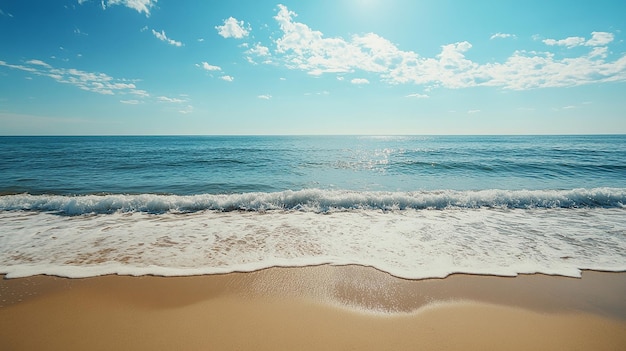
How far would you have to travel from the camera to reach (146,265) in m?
4.87

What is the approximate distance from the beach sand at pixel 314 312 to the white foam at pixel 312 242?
38cm

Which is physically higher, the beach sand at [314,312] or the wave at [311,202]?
the wave at [311,202]

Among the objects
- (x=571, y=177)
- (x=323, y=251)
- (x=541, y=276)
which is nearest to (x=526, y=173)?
(x=571, y=177)

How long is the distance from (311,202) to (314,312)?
19.2 feet

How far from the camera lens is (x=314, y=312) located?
356cm

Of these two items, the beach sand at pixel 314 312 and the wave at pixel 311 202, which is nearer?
the beach sand at pixel 314 312

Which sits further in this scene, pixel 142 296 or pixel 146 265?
pixel 146 265

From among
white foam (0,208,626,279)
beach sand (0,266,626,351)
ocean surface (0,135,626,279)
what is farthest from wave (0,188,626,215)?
beach sand (0,266,626,351)

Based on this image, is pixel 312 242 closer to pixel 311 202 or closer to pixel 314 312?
pixel 314 312

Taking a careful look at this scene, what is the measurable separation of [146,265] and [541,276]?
7.23m

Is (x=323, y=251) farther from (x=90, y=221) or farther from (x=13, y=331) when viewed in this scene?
(x=90, y=221)

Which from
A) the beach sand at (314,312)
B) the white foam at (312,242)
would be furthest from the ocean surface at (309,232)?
the beach sand at (314,312)

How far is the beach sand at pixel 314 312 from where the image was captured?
3023 mm

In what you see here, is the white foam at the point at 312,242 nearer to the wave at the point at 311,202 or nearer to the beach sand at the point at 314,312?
the beach sand at the point at 314,312
